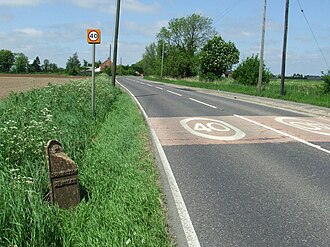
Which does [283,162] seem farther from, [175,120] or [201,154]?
[175,120]

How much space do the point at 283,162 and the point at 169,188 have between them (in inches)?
105

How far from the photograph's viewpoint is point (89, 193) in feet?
15.1

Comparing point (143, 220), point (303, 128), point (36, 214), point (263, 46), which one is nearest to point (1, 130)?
point (36, 214)

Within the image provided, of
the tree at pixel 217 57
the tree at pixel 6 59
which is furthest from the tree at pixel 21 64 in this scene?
the tree at pixel 217 57

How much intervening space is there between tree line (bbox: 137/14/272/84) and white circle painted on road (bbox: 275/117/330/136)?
2292 cm

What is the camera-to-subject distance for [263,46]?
1053 inches

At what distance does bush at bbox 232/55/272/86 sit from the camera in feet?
115

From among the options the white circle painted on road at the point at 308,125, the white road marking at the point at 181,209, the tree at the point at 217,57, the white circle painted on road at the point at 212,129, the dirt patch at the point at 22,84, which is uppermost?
the tree at the point at 217,57

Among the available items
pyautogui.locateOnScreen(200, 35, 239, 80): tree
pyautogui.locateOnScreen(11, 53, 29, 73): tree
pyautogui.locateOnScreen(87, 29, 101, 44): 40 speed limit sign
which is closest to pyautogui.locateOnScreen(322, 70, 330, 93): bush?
pyautogui.locateOnScreen(87, 29, 101, 44): 40 speed limit sign

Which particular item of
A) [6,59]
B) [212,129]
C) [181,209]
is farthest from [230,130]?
[6,59]

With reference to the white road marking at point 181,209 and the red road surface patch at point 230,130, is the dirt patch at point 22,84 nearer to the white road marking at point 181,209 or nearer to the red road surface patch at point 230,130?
the red road surface patch at point 230,130

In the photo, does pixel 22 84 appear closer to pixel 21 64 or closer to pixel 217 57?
pixel 217 57

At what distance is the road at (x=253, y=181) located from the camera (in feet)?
12.1

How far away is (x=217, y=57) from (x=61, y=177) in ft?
203
